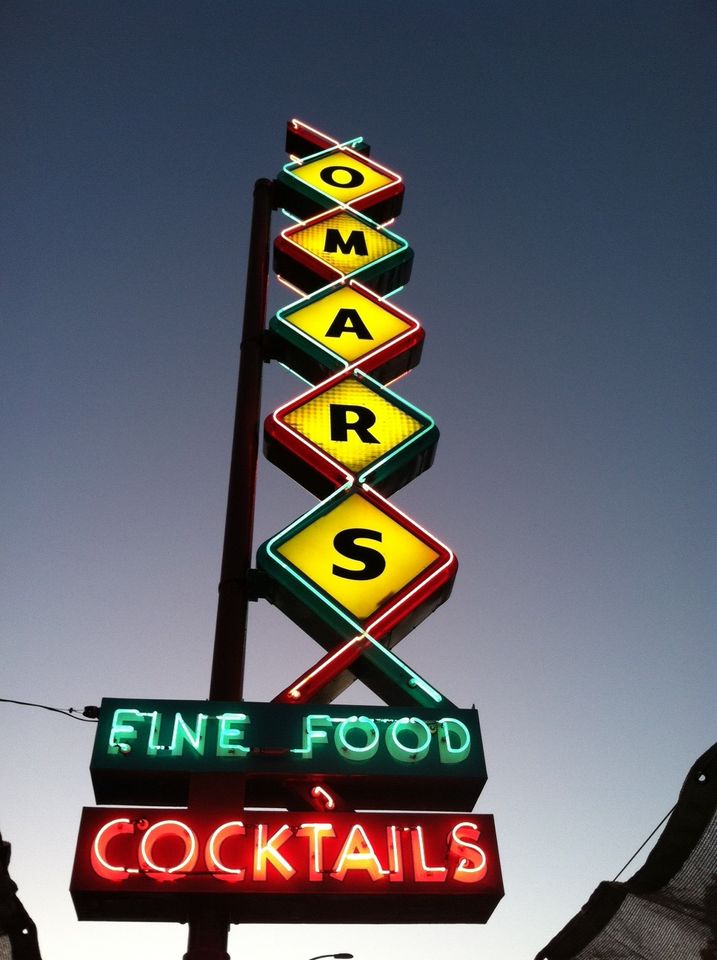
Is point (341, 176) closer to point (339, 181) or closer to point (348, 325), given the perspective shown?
point (339, 181)

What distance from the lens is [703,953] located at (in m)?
4.96

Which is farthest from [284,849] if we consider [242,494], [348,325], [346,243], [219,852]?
[346,243]

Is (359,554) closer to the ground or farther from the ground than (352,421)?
closer to the ground

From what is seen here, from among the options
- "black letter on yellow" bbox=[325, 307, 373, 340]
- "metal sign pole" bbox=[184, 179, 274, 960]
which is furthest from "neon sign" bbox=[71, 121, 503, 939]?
"black letter on yellow" bbox=[325, 307, 373, 340]

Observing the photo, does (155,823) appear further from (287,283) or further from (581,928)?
(287,283)

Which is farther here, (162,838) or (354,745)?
(354,745)

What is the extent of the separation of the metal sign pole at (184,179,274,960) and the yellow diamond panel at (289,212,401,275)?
65 cm

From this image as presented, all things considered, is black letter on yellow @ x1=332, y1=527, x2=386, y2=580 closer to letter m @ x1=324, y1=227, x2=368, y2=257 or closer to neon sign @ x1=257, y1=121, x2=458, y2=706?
neon sign @ x1=257, y1=121, x2=458, y2=706

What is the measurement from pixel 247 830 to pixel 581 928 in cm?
236

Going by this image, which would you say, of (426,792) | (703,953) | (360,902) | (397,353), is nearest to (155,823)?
(360,902)

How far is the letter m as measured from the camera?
11180 millimetres

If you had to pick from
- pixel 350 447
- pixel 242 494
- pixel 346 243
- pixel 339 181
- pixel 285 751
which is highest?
pixel 339 181

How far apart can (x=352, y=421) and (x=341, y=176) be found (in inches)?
208

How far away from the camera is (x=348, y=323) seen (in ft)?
33.2
